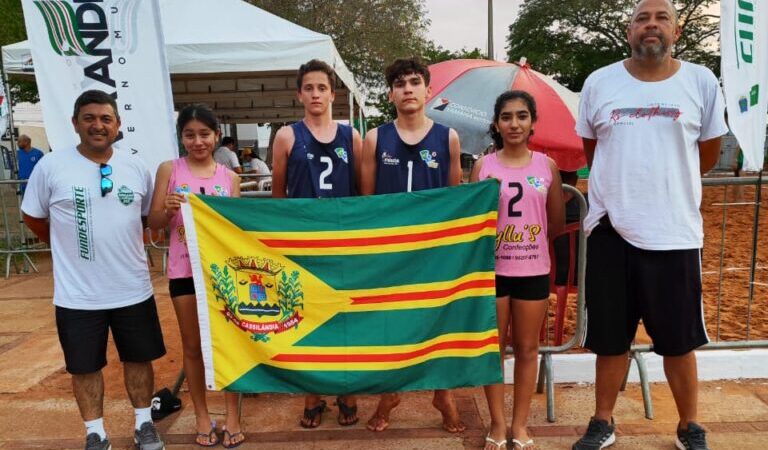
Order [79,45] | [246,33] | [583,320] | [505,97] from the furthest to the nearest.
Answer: [246,33]
[79,45]
[583,320]
[505,97]

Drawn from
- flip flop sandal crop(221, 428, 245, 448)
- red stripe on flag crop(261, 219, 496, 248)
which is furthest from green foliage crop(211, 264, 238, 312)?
flip flop sandal crop(221, 428, 245, 448)

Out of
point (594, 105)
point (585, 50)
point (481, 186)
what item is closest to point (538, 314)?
point (481, 186)

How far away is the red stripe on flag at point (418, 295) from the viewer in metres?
2.94

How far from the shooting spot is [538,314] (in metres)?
2.97

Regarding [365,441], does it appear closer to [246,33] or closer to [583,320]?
[583,320]

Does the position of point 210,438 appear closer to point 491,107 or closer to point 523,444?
point 523,444

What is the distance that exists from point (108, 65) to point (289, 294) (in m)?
2.18

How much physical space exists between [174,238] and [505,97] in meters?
1.97

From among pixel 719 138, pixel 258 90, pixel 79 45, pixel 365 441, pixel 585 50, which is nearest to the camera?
pixel 719 138

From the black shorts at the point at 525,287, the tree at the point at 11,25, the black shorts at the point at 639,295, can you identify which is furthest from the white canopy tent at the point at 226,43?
the tree at the point at 11,25

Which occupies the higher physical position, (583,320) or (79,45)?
(79,45)

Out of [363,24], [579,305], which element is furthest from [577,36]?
[579,305]

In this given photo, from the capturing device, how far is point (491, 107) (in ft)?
18.9

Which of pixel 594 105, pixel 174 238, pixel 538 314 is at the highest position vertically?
pixel 594 105
